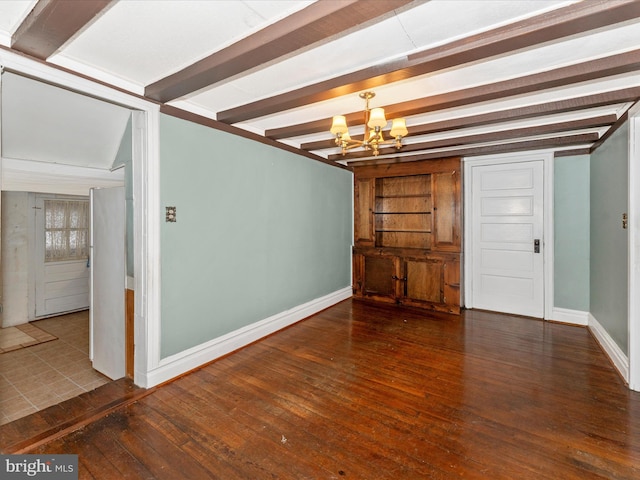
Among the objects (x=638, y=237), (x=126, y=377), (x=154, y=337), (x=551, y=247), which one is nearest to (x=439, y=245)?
(x=551, y=247)

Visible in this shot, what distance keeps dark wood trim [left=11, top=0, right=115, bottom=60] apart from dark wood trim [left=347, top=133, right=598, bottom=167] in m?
4.11

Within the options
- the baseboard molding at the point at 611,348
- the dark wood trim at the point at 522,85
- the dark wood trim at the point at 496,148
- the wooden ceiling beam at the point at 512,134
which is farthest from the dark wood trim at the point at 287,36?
the baseboard molding at the point at 611,348

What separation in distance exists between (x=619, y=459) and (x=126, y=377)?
3694 mm

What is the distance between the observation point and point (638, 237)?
2562mm

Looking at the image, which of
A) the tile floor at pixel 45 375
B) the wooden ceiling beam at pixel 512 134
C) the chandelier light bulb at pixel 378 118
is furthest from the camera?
the wooden ceiling beam at pixel 512 134

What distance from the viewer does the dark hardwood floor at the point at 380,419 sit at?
5.86 feet

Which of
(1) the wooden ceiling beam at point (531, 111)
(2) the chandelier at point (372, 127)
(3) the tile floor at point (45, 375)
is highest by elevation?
(1) the wooden ceiling beam at point (531, 111)

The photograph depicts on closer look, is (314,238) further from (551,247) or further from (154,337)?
(551,247)

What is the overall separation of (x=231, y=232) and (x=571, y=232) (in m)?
4.54

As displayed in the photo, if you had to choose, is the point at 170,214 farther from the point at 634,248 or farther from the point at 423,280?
the point at 634,248

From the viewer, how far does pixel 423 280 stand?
4.96 meters

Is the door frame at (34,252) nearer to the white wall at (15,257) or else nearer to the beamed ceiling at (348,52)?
the white wall at (15,257)

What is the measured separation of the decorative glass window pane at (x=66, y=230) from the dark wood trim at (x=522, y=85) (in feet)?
17.3

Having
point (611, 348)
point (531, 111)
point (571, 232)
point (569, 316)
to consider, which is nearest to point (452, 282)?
point (569, 316)
